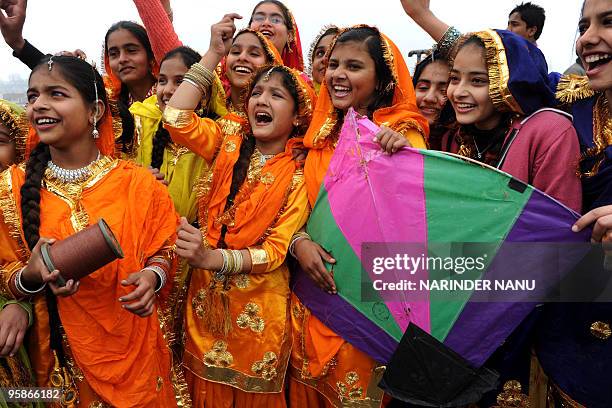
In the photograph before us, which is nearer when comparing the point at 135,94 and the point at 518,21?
the point at 135,94

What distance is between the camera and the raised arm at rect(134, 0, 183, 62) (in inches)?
145

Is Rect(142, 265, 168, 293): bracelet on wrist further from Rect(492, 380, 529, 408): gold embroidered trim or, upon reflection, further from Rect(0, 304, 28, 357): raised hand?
Rect(492, 380, 529, 408): gold embroidered trim

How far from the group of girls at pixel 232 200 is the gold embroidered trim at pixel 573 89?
0.04ft

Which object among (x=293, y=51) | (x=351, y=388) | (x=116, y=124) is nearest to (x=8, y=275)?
(x=116, y=124)

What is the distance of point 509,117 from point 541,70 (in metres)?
0.27

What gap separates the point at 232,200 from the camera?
2.77 metres

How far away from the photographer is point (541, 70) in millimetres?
2410

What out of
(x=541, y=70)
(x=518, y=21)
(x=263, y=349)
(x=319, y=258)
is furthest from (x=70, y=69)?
(x=518, y=21)

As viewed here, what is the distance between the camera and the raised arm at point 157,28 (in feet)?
12.1

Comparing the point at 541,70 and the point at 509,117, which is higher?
the point at 541,70

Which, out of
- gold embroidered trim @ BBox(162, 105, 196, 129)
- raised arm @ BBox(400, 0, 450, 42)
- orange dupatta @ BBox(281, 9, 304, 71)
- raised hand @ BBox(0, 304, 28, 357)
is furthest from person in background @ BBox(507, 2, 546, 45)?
raised hand @ BBox(0, 304, 28, 357)

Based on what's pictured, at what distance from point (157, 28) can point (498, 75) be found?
255 centimetres

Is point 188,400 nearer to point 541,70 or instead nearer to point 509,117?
point 509,117

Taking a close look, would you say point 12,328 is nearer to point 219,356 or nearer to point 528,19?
point 219,356
